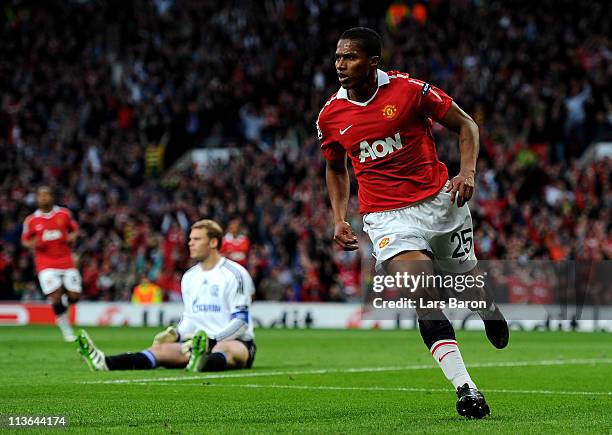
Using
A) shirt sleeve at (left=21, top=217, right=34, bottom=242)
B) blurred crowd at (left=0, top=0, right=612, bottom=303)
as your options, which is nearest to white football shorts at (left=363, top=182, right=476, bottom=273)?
shirt sleeve at (left=21, top=217, right=34, bottom=242)

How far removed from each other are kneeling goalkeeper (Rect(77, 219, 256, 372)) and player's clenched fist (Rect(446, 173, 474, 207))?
453 centimetres

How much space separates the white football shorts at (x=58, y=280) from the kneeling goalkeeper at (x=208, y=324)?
24.8ft

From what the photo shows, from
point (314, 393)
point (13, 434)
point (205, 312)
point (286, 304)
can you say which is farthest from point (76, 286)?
point (13, 434)

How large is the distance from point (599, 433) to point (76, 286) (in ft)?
46.1

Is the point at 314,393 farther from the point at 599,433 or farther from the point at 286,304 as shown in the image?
the point at 286,304

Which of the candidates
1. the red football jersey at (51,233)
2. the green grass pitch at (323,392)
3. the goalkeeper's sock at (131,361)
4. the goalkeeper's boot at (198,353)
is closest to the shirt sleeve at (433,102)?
the green grass pitch at (323,392)

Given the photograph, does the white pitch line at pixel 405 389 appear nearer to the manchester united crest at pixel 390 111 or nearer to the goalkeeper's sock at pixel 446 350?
the goalkeeper's sock at pixel 446 350

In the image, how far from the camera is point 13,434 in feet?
20.1

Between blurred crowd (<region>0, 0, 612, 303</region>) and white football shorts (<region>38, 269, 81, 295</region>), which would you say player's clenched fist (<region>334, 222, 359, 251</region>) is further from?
blurred crowd (<region>0, 0, 612, 303</region>)

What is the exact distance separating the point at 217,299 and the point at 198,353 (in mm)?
861

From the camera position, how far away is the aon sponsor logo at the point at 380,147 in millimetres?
7699

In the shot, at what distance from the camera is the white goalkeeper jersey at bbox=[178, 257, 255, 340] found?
11.7m

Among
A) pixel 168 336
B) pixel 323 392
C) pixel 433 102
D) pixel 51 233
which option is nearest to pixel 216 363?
pixel 168 336

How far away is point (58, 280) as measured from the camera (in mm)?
19172
